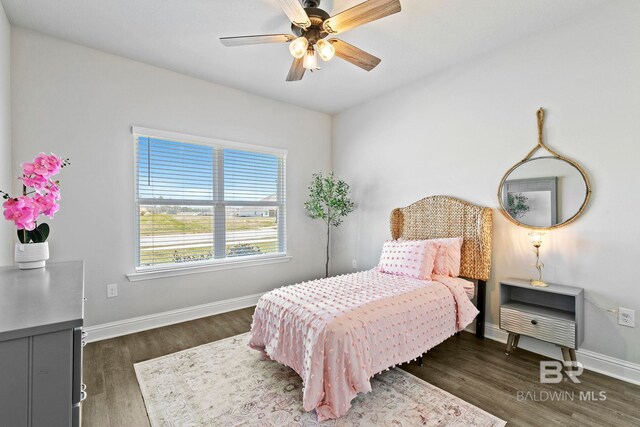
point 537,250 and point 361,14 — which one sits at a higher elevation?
point 361,14

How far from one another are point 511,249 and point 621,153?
1.08 m

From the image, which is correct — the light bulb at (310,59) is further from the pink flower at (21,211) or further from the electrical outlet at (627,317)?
the electrical outlet at (627,317)

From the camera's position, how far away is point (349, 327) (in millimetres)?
1794

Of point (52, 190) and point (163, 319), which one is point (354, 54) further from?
point (163, 319)

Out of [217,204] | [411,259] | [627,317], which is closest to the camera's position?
[627,317]

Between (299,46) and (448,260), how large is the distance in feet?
7.56

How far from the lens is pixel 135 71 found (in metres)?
3.02

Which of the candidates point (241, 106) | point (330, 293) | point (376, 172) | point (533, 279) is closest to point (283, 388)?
point (330, 293)

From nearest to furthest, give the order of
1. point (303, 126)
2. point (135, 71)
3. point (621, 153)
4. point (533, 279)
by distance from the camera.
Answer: point (621, 153) → point (533, 279) → point (135, 71) → point (303, 126)

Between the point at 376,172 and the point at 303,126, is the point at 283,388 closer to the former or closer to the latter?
the point at 376,172

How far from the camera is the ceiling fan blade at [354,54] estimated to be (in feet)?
7.11

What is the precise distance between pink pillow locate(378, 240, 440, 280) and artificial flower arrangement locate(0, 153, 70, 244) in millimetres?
2650

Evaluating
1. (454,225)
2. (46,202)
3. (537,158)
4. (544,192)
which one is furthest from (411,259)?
(46,202)

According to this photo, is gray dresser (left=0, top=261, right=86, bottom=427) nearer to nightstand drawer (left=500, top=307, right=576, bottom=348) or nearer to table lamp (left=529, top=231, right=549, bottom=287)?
nightstand drawer (left=500, top=307, right=576, bottom=348)
